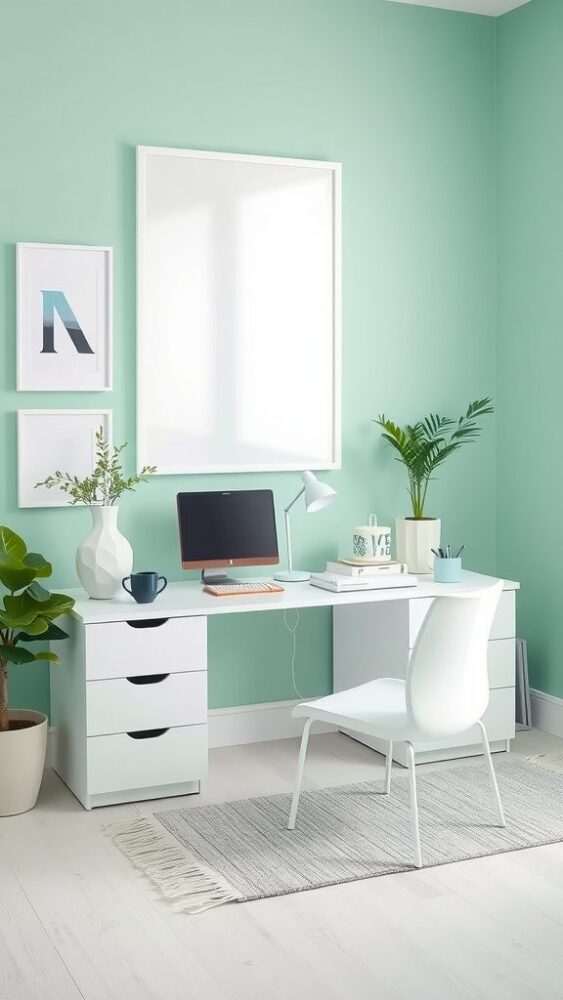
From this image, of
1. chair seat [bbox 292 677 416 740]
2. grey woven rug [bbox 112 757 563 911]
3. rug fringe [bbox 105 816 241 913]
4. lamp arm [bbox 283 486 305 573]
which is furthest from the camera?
lamp arm [bbox 283 486 305 573]

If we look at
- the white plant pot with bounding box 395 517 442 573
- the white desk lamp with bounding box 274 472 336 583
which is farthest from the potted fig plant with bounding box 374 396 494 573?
the white desk lamp with bounding box 274 472 336 583

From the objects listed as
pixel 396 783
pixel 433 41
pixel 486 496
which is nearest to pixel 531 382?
pixel 486 496

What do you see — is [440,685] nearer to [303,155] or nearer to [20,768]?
[20,768]

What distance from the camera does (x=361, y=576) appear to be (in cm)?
405

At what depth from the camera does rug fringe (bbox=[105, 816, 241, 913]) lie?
291 centimetres

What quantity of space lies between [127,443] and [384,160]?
1518 mm

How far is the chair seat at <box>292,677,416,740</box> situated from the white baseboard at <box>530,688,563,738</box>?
111 centimetres

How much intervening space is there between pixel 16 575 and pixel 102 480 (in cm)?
62

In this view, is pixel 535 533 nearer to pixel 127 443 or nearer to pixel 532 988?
pixel 127 443

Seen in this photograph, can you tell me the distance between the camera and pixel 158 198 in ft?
13.2

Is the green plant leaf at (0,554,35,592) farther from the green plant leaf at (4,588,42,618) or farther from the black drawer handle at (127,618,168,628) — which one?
the black drawer handle at (127,618,168,628)

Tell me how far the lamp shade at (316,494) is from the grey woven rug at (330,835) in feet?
3.18

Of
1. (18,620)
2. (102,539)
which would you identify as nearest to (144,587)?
(102,539)

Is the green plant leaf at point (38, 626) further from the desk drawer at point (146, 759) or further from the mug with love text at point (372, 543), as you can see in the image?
the mug with love text at point (372, 543)
